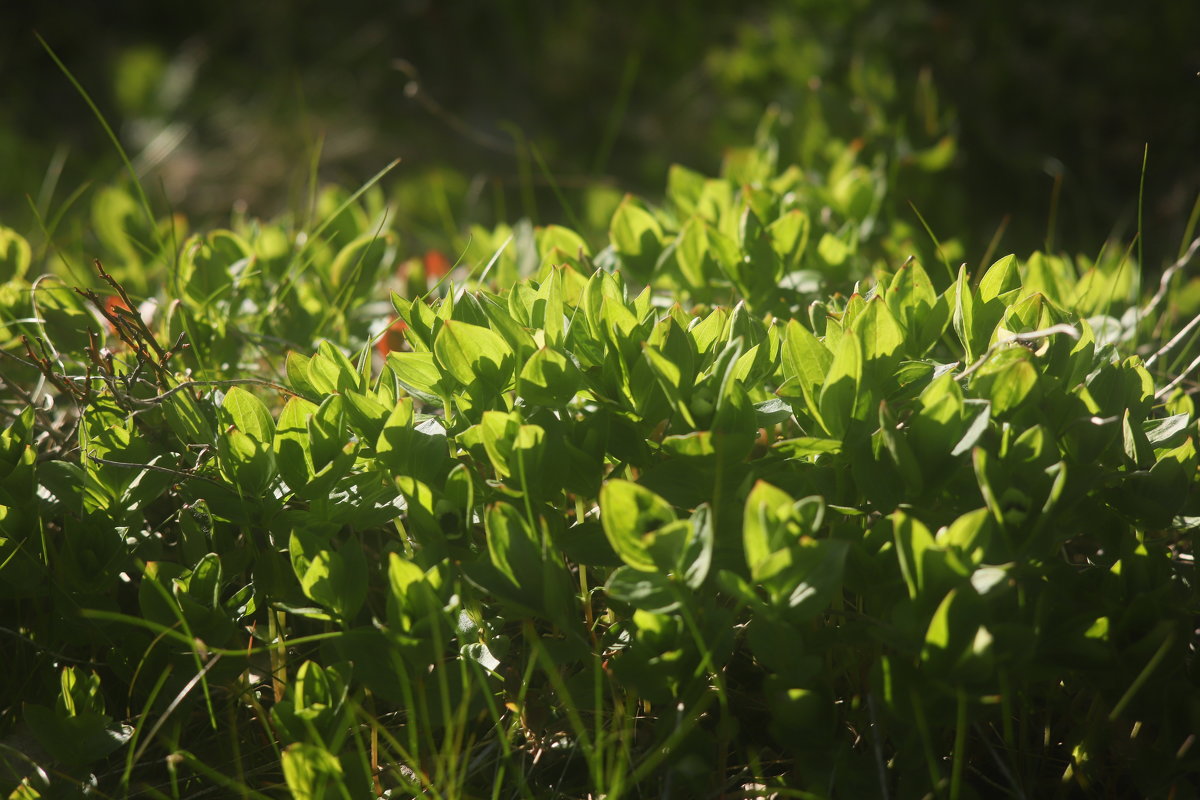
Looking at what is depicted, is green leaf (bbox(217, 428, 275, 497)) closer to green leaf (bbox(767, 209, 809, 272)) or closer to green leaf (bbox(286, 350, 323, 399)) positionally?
green leaf (bbox(286, 350, 323, 399))

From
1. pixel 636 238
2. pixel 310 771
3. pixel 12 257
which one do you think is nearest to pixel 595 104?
pixel 636 238

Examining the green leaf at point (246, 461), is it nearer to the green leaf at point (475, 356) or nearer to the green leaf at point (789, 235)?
the green leaf at point (475, 356)

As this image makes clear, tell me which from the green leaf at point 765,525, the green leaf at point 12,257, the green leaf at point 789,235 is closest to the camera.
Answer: the green leaf at point 765,525

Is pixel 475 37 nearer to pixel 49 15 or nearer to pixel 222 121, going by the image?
pixel 222 121

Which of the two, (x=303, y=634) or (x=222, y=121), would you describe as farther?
(x=222, y=121)

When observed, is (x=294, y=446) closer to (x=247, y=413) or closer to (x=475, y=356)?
(x=247, y=413)

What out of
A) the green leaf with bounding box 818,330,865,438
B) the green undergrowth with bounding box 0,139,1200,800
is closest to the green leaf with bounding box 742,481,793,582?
the green undergrowth with bounding box 0,139,1200,800

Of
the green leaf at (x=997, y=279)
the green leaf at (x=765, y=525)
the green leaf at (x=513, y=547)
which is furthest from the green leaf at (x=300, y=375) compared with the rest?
the green leaf at (x=997, y=279)

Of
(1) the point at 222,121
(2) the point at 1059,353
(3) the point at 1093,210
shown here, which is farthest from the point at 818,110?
(1) the point at 222,121
